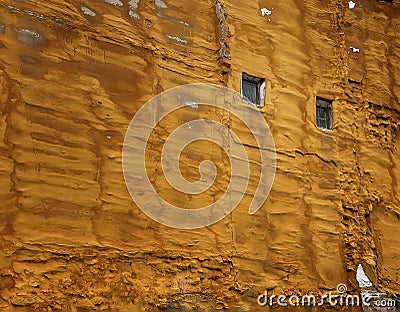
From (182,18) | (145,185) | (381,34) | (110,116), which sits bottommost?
(145,185)

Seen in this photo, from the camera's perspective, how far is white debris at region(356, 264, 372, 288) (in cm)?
809

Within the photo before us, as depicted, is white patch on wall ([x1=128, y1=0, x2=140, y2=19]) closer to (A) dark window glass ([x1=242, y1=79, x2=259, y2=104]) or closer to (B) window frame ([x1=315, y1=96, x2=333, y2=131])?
(A) dark window glass ([x1=242, y1=79, x2=259, y2=104])

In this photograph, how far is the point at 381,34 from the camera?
9.17 m

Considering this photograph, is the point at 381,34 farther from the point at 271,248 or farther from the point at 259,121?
the point at 271,248

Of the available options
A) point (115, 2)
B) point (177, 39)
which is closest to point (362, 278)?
point (177, 39)

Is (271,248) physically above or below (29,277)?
above

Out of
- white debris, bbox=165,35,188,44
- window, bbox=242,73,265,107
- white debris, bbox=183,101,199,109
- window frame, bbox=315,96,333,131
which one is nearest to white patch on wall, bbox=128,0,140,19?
white debris, bbox=165,35,188,44

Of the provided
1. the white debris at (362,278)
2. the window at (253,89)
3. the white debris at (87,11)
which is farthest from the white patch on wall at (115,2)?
the white debris at (362,278)

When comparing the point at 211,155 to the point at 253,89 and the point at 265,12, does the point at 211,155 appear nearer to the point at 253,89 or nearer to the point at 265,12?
the point at 253,89

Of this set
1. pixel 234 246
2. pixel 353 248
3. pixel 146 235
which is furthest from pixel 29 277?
pixel 353 248

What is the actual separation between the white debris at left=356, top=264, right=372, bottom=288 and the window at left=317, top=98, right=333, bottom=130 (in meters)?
1.72

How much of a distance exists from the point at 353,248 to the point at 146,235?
295cm

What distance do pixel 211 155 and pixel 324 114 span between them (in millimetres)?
2037

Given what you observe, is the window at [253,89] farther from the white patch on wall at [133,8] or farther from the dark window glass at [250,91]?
the white patch on wall at [133,8]
